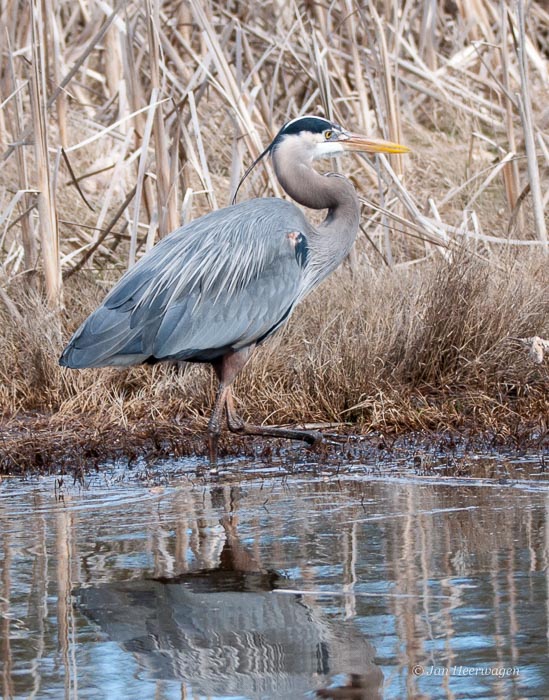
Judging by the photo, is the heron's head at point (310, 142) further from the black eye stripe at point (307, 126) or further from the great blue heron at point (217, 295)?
the great blue heron at point (217, 295)

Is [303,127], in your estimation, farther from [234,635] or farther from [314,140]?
[234,635]

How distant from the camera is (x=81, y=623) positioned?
11.1 ft

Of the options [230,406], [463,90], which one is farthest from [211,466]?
[463,90]

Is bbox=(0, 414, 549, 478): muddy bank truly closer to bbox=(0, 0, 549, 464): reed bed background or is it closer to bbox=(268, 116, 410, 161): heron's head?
bbox=(0, 0, 549, 464): reed bed background

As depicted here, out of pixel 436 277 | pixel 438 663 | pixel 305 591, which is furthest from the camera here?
pixel 436 277

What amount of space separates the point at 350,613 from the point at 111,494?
6.45ft

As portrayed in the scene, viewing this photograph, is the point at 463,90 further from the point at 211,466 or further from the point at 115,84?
the point at 211,466

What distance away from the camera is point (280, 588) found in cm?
365

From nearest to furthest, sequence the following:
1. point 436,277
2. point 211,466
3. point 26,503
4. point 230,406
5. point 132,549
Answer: point 132,549 → point 26,503 → point 211,466 → point 230,406 → point 436,277

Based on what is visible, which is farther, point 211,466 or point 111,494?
point 211,466

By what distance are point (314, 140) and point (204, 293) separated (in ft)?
3.97

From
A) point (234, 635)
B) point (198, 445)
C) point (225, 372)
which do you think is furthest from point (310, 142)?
point (234, 635)

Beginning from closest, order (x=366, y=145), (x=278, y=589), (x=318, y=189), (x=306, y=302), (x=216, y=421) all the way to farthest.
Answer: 1. (x=278, y=589)
2. (x=216, y=421)
3. (x=318, y=189)
4. (x=366, y=145)
5. (x=306, y=302)

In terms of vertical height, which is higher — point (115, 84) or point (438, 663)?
point (115, 84)
